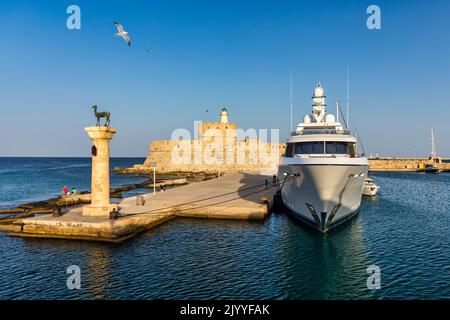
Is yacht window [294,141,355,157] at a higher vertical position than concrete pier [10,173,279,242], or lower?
higher

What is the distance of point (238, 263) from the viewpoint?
1502 cm

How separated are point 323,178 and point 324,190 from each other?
30.3 inches

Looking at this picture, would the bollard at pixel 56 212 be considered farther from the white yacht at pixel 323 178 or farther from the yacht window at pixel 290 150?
the yacht window at pixel 290 150

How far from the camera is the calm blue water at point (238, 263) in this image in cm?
1216

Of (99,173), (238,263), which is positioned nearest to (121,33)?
(99,173)

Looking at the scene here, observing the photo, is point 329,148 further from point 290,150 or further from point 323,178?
point 323,178

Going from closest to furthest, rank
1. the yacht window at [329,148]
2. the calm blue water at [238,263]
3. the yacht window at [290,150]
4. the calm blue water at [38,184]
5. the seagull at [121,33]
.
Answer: the calm blue water at [238,263] < the seagull at [121,33] < the yacht window at [329,148] < the yacht window at [290,150] < the calm blue water at [38,184]

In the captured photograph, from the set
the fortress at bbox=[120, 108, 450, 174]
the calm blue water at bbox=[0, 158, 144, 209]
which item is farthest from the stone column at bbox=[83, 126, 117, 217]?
the fortress at bbox=[120, 108, 450, 174]

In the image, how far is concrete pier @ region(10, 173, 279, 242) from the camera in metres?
18.6

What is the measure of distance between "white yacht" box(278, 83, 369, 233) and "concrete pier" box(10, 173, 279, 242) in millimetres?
3701

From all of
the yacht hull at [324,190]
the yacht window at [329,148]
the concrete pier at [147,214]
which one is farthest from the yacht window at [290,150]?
the concrete pier at [147,214]

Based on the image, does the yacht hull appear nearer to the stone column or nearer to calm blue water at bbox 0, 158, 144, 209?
the stone column
